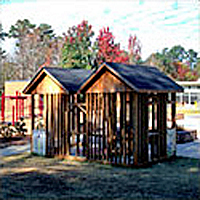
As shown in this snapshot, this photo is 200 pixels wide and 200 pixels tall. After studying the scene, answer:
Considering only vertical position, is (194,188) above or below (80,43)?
below

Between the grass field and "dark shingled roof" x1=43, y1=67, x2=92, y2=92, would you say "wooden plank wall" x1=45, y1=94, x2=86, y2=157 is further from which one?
the grass field

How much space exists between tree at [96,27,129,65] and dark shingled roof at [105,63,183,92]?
27531mm

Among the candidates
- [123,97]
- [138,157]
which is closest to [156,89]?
[123,97]

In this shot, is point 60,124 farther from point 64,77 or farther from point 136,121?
point 136,121

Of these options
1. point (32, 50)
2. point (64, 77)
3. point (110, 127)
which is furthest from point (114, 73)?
point (32, 50)

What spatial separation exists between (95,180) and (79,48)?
29165 mm

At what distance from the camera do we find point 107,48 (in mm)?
40812

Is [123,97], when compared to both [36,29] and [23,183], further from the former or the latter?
[36,29]

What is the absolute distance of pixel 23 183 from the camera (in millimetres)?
8961

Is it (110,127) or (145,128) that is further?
(110,127)

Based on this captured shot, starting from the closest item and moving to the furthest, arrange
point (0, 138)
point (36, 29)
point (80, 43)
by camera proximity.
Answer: point (0, 138) → point (80, 43) → point (36, 29)

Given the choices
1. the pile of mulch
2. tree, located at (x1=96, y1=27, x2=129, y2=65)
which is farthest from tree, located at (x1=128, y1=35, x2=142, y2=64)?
the pile of mulch

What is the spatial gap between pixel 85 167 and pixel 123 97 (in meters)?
2.29

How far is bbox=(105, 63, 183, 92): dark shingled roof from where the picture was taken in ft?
33.9
